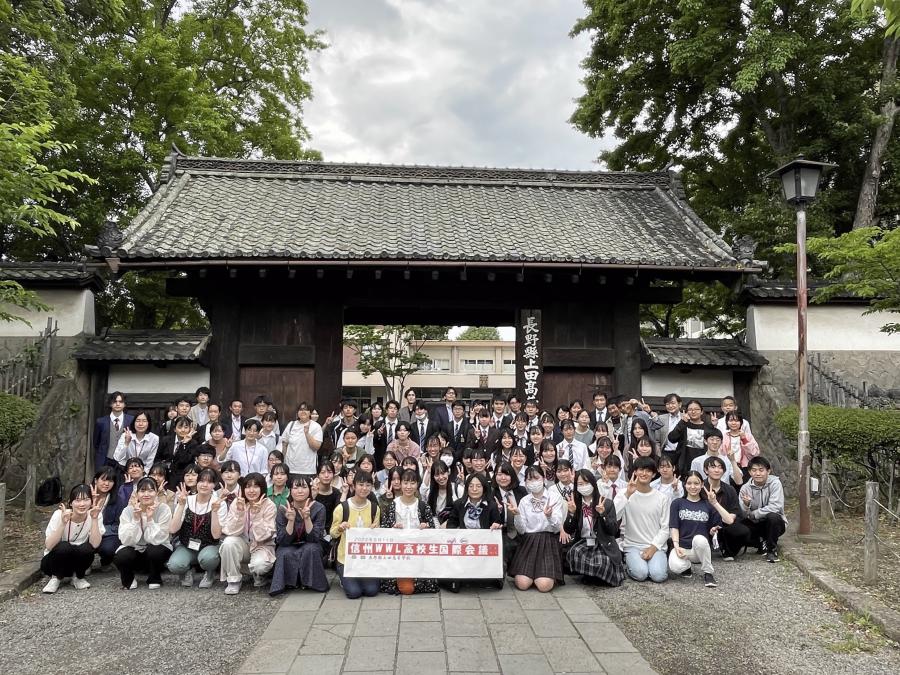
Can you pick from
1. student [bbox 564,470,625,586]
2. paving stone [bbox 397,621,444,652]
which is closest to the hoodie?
student [bbox 564,470,625,586]

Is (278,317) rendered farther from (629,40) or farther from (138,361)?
(629,40)

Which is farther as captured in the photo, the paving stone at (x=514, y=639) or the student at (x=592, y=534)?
the student at (x=592, y=534)

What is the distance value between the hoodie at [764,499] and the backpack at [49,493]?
32.4 ft

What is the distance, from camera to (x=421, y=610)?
5215 millimetres

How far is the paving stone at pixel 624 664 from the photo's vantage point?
4070 millimetres

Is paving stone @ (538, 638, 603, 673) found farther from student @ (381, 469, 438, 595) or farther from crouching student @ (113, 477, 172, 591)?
crouching student @ (113, 477, 172, 591)

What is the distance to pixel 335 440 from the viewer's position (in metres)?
8.40

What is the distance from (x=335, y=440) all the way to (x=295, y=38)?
53.7 ft

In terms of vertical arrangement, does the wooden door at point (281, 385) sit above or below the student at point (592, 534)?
above

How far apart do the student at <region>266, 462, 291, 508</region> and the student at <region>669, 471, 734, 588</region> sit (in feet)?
13.9

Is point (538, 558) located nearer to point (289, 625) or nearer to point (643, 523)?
point (643, 523)

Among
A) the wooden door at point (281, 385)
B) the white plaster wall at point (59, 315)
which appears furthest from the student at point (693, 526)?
the white plaster wall at point (59, 315)

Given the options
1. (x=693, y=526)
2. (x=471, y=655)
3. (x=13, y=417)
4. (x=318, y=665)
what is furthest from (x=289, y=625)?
(x=13, y=417)

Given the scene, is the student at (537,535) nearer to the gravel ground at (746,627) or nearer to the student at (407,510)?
the gravel ground at (746,627)
